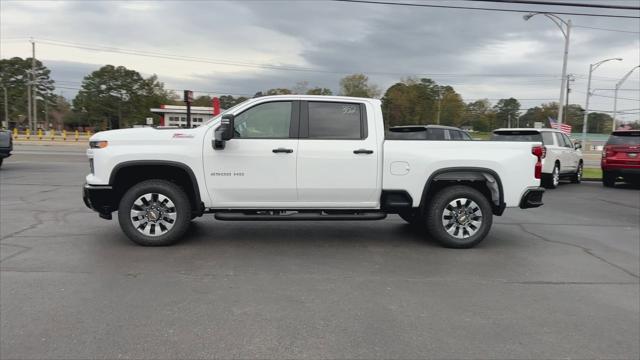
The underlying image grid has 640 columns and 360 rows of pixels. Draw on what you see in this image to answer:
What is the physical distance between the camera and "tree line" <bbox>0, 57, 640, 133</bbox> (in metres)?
75.4

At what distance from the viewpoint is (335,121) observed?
638 cm

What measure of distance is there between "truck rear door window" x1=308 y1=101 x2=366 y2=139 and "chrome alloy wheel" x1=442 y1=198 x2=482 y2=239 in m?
1.61

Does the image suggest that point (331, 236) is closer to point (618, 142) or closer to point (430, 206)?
point (430, 206)

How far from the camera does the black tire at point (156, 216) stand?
6.05 meters

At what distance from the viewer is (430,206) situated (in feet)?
21.3

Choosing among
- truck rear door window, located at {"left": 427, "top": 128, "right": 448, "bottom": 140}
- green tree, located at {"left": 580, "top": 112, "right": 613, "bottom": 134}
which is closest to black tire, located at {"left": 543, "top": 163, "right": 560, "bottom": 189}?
truck rear door window, located at {"left": 427, "top": 128, "right": 448, "bottom": 140}

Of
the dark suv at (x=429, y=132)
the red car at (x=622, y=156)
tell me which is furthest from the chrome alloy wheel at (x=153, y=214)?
the red car at (x=622, y=156)

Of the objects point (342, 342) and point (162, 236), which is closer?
point (342, 342)

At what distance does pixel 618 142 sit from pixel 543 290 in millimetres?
12433

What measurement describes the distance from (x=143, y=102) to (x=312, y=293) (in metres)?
99.8

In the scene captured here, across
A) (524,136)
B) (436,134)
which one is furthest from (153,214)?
(524,136)

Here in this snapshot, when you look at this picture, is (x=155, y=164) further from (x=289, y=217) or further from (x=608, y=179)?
(x=608, y=179)

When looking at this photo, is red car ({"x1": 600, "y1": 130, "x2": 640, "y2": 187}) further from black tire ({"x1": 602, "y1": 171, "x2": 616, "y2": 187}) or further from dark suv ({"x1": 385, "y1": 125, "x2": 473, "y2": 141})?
dark suv ({"x1": 385, "y1": 125, "x2": 473, "y2": 141})

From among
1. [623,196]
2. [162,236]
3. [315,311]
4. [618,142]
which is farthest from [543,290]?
[618,142]
